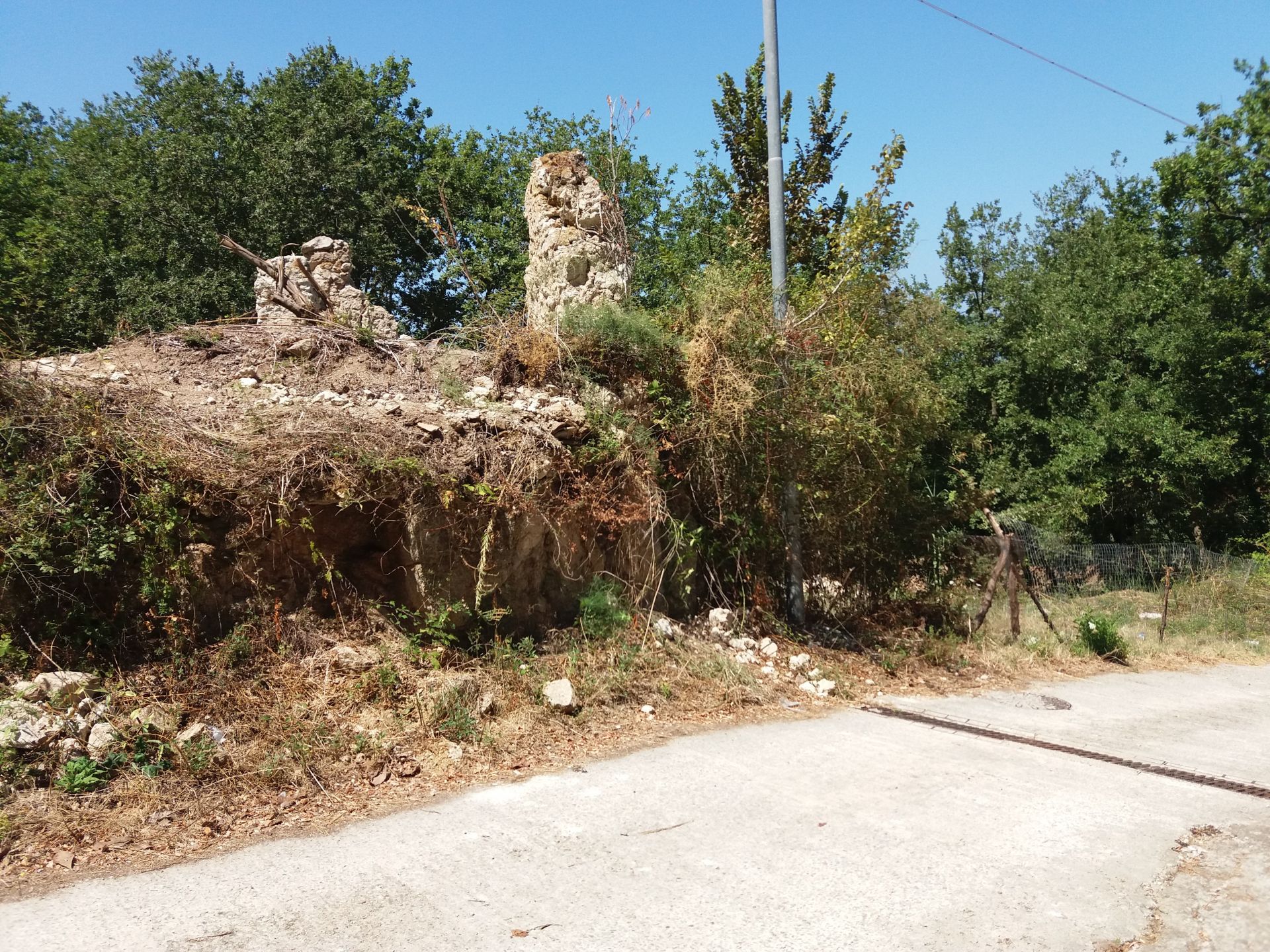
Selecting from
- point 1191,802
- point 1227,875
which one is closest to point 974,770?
point 1191,802

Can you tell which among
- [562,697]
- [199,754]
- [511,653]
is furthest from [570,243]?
[199,754]

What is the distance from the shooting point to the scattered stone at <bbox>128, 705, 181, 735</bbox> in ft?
18.3

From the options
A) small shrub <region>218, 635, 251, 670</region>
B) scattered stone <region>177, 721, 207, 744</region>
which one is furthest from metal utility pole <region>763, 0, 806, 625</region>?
scattered stone <region>177, 721, 207, 744</region>

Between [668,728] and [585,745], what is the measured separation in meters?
0.81

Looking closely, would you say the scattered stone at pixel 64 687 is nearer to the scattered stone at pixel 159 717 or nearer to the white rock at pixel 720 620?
the scattered stone at pixel 159 717

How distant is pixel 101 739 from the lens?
5.37 metres

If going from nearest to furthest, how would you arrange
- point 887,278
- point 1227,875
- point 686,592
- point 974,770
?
point 1227,875, point 974,770, point 686,592, point 887,278

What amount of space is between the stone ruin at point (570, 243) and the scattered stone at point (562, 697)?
3.93 m

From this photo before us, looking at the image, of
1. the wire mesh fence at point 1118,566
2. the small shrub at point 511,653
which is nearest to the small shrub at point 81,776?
the small shrub at point 511,653

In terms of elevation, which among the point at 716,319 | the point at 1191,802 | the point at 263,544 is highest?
the point at 716,319

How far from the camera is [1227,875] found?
4738mm

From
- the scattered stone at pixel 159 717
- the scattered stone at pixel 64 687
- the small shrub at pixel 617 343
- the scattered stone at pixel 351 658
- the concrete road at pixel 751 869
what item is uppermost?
the small shrub at pixel 617 343

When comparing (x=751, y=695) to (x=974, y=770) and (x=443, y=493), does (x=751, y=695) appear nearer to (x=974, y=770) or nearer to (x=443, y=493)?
(x=974, y=770)

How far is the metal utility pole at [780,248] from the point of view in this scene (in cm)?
977
